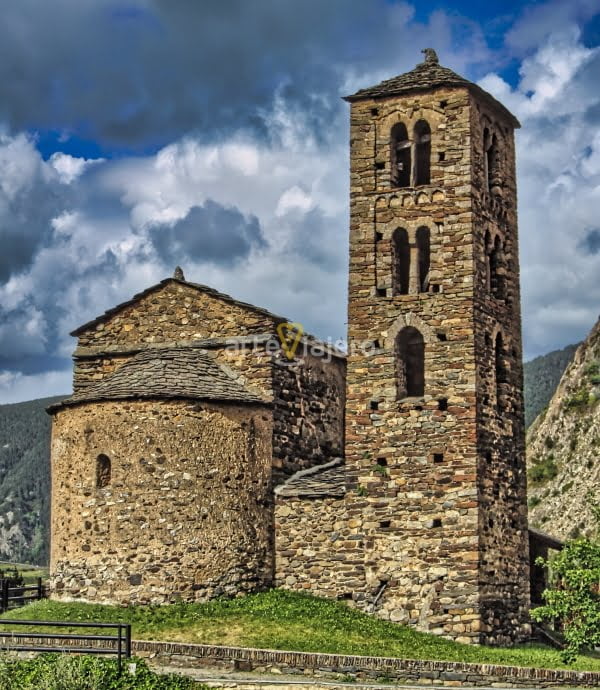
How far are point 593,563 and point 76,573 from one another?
12075 millimetres

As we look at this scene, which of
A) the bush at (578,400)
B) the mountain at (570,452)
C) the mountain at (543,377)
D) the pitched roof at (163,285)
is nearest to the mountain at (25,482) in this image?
the mountain at (543,377)

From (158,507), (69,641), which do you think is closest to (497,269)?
(158,507)

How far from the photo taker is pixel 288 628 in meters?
27.6

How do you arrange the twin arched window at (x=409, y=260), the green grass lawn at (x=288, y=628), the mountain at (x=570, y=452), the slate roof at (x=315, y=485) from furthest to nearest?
the mountain at (x=570, y=452)
the twin arched window at (x=409, y=260)
the slate roof at (x=315, y=485)
the green grass lawn at (x=288, y=628)

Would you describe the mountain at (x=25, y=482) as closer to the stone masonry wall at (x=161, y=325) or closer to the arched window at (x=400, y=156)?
the stone masonry wall at (x=161, y=325)

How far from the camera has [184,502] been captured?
29844 mm

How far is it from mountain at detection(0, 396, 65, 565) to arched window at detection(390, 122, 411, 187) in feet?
189

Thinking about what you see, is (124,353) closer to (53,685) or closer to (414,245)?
(414,245)

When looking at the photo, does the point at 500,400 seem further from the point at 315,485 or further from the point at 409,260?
the point at 315,485

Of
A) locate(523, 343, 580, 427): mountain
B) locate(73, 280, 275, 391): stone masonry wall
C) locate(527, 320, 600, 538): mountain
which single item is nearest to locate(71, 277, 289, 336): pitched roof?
locate(73, 280, 275, 391): stone masonry wall

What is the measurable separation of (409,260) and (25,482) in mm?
73659

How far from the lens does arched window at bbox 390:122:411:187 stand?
32.6 metres

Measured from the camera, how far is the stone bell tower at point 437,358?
2967cm

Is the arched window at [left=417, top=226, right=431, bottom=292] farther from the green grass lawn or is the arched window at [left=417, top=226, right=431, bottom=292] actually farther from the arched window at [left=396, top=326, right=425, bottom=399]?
the green grass lawn
